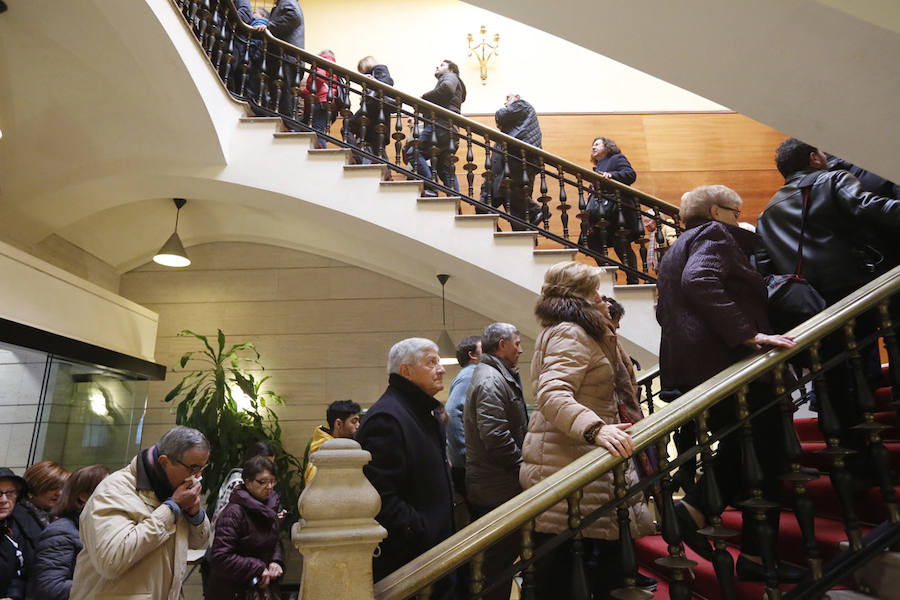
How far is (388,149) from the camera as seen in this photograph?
6977 mm

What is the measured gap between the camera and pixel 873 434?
1686mm

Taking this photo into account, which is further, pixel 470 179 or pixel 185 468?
pixel 470 179

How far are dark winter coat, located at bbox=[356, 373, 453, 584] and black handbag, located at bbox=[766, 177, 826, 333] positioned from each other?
126 cm

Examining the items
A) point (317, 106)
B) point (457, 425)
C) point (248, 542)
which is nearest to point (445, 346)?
point (317, 106)

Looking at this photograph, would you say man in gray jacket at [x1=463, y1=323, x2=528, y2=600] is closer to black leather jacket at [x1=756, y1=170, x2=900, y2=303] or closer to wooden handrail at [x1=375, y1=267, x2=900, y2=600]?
wooden handrail at [x1=375, y1=267, x2=900, y2=600]

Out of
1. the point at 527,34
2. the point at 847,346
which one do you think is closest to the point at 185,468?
the point at 847,346

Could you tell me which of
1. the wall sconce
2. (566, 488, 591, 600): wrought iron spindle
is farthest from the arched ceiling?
the wall sconce

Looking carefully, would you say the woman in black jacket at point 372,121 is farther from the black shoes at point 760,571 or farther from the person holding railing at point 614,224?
the black shoes at point 760,571

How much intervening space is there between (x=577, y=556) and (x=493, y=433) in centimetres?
82

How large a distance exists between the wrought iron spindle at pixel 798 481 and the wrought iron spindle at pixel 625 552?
440 millimetres

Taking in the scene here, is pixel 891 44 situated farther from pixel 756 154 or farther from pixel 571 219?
pixel 756 154

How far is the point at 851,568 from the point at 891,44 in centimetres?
154

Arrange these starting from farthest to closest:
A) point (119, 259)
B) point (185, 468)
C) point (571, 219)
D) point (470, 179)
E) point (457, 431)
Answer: point (571, 219), point (119, 259), point (470, 179), point (457, 431), point (185, 468)

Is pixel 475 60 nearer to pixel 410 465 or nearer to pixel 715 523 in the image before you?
pixel 410 465
